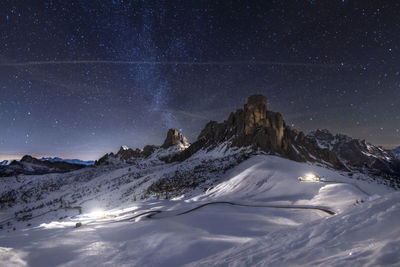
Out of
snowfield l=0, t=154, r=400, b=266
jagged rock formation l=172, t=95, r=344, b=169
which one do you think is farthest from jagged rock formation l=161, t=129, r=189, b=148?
snowfield l=0, t=154, r=400, b=266

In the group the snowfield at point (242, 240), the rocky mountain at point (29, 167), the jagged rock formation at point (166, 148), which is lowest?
the snowfield at point (242, 240)

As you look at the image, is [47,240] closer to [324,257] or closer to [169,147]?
[324,257]

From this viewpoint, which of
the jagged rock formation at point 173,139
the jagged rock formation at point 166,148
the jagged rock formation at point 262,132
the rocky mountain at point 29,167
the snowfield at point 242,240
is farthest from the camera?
the jagged rock formation at point 173,139

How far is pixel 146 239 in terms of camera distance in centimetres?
524

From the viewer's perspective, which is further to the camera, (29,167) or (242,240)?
(29,167)

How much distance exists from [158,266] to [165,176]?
22.0 m

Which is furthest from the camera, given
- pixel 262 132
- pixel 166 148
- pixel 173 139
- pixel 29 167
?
pixel 173 139

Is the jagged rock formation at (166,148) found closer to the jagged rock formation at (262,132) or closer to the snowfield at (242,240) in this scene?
the jagged rock formation at (262,132)

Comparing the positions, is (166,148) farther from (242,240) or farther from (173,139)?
(242,240)

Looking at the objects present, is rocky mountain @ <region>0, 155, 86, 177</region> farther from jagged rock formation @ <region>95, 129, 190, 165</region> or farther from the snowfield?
the snowfield

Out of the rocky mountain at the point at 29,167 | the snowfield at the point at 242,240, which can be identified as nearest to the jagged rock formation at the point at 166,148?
the rocky mountain at the point at 29,167

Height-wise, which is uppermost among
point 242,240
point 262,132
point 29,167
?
point 262,132

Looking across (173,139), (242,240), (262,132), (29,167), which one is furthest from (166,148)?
(242,240)

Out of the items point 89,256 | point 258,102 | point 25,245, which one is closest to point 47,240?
point 25,245
